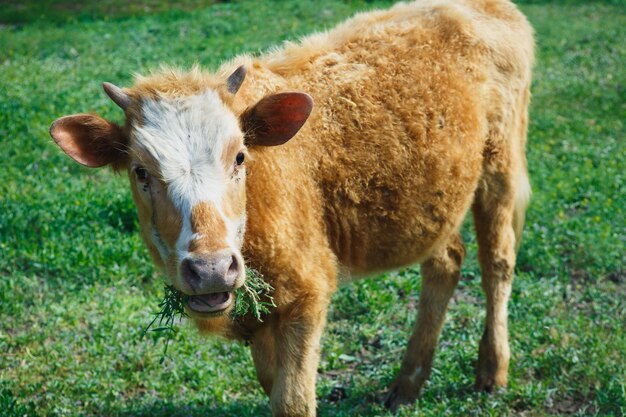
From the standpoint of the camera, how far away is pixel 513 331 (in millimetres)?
6887

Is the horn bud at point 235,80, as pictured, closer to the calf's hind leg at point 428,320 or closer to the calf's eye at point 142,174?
the calf's eye at point 142,174

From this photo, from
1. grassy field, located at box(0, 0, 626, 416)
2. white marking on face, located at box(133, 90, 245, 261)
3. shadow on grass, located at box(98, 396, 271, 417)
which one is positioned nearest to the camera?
white marking on face, located at box(133, 90, 245, 261)

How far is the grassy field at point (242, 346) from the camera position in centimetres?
597

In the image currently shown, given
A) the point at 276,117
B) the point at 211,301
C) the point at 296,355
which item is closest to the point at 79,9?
the point at 276,117

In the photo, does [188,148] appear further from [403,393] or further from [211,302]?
[403,393]

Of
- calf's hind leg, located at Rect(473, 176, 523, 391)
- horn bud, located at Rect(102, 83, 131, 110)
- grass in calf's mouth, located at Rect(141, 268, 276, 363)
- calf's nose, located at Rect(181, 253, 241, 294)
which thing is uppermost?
horn bud, located at Rect(102, 83, 131, 110)

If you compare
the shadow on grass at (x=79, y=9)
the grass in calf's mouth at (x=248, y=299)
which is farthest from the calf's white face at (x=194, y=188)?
the shadow on grass at (x=79, y=9)

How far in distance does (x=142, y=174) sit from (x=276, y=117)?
0.83 meters

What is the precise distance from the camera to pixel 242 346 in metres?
6.52

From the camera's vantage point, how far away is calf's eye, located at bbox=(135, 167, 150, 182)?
14.6 feet

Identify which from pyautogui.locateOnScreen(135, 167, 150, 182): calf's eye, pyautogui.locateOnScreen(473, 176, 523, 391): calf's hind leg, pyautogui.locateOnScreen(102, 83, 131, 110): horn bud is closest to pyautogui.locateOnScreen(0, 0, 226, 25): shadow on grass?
pyautogui.locateOnScreen(473, 176, 523, 391): calf's hind leg

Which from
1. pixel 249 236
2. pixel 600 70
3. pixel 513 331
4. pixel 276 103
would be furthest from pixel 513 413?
pixel 600 70

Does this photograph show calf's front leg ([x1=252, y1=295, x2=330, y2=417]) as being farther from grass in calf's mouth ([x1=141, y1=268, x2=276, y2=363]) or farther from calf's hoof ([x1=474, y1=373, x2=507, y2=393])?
calf's hoof ([x1=474, y1=373, x2=507, y2=393])

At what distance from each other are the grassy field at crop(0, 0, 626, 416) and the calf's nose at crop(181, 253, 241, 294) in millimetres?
2026
